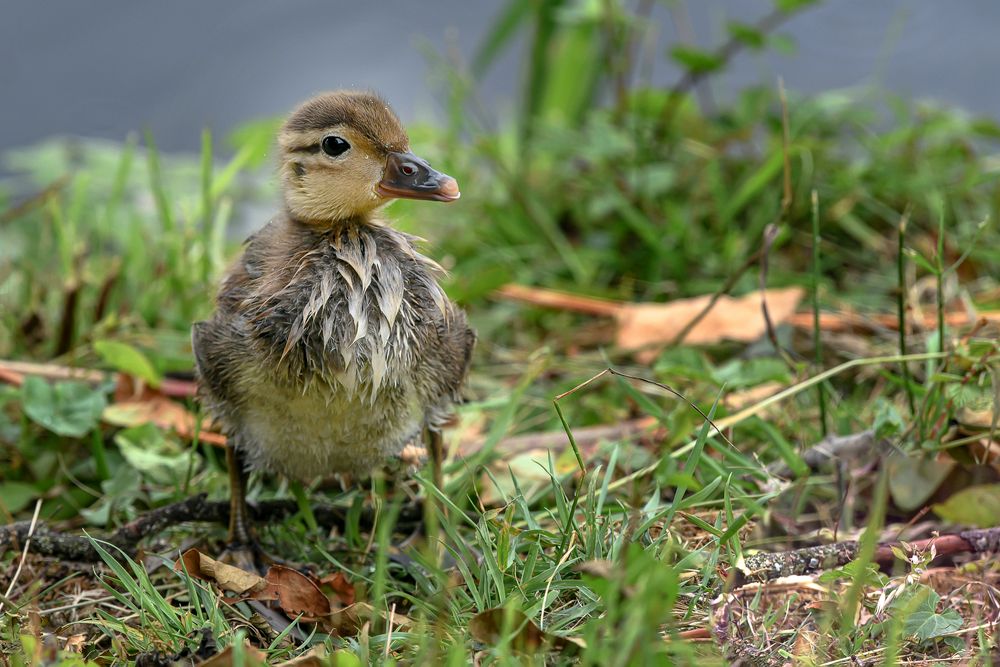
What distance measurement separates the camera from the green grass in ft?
7.82

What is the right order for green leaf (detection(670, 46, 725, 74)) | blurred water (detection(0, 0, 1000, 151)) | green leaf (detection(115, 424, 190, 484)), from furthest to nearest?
blurred water (detection(0, 0, 1000, 151)), green leaf (detection(670, 46, 725, 74)), green leaf (detection(115, 424, 190, 484))

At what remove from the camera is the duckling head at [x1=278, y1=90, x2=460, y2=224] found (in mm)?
2885

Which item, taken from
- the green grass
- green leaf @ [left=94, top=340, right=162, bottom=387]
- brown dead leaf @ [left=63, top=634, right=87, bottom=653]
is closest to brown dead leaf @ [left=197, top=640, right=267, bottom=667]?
the green grass

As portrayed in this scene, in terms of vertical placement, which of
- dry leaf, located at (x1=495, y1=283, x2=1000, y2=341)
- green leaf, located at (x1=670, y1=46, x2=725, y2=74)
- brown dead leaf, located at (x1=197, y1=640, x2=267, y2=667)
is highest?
green leaf, located at (x1=670, y1=46, x2=725, y2=74)

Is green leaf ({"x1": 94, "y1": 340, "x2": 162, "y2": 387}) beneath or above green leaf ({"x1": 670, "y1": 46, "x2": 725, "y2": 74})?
beneath

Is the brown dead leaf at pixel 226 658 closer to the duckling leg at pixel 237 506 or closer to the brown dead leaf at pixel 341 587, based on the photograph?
the brown dead leaf at pixel 341 587

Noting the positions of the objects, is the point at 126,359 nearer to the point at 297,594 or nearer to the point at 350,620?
the point at 297,594

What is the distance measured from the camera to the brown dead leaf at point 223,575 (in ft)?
8.51

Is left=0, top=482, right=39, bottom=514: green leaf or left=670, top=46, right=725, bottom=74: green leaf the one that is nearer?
left=0, top=482, right=39, bottom=514: green leaf

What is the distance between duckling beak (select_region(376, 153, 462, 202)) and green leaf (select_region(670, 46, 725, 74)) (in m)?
2.24

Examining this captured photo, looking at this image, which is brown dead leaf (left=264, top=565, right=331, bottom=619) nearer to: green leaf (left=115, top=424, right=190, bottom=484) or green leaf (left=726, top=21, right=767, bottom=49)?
green leaf (left=115, top=424, right=190, bottom=484)

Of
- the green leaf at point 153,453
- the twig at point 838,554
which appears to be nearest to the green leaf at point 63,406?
the green leaf at point 153,453

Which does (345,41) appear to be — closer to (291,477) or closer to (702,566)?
(291,477)

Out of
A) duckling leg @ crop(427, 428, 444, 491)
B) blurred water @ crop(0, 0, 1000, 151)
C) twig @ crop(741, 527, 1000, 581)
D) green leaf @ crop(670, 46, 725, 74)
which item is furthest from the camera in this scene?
blurred water @ crop(0, 0, 1000, 151)
